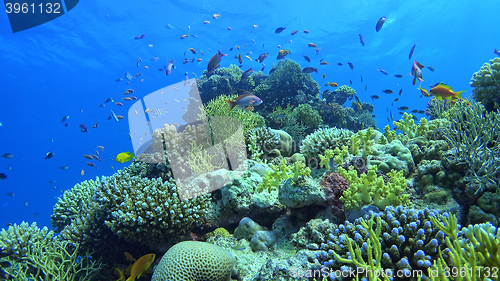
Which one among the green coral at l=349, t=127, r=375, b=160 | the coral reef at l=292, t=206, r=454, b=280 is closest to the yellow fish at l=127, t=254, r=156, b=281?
the coral reef at l=292, t=206, r=454, b=280

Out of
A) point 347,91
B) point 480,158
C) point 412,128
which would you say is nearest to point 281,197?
point 480,158

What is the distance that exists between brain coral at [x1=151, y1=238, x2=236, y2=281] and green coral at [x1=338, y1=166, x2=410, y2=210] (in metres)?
1.98

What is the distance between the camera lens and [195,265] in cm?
280

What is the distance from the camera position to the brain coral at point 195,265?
9.10 feet

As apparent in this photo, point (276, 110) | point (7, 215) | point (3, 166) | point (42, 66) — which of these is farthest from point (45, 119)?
point (276, 110)

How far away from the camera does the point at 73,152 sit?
101000mm

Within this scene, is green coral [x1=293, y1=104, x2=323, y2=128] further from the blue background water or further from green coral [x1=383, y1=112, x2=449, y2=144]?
the blue background water

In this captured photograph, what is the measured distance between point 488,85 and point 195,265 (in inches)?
267

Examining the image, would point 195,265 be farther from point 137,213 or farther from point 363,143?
point 363,143

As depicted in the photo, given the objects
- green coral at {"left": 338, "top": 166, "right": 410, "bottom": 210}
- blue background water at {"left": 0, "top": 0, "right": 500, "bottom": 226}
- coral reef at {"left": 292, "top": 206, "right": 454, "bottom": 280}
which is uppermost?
blue background water at {"left": 0, "top": 0, "right": 500, "bottom": 226}

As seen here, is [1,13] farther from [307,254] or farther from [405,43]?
[405,43]

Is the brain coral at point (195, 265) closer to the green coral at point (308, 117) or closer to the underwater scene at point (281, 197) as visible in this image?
the underwater scene at point (281, 197)

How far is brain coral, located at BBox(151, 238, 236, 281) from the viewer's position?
2773 millimetres

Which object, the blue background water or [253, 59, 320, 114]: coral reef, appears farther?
the blue background water
